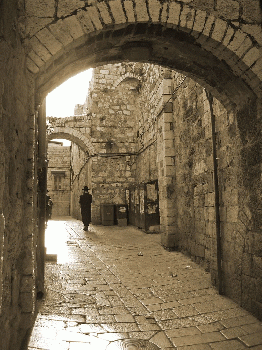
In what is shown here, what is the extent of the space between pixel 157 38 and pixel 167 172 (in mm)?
3953

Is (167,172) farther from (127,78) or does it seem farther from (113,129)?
(127,78)

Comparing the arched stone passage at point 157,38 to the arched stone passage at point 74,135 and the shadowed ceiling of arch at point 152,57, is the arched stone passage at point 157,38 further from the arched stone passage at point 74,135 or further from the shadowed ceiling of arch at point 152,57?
the arched stone passage at point 74,135

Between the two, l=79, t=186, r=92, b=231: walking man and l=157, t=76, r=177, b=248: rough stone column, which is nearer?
l=157, t=76, r=177, b=248: rough stone column

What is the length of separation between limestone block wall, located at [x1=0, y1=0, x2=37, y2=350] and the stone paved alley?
469mm

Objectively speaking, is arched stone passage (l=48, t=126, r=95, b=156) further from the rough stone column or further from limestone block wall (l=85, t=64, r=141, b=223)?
the rough stone column

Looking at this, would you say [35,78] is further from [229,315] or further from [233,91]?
[229,315]

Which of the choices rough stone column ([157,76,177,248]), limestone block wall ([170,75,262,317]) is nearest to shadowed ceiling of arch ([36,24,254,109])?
limestone block wall ([170,75,262,317])

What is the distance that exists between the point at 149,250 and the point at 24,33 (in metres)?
5.23

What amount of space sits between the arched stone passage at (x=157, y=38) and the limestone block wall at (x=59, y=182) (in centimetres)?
2423

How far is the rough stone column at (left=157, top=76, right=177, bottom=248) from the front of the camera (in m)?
6.57

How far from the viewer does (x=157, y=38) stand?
3.01 m

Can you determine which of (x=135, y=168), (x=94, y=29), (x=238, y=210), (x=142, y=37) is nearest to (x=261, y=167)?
(x=238, y=210)

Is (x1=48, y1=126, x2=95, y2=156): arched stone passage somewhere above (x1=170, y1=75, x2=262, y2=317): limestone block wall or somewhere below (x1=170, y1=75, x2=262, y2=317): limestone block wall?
above

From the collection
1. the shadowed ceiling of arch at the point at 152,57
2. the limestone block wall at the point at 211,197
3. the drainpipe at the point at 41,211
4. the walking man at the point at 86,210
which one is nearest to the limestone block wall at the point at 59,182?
the walking man at the point at 86,210
